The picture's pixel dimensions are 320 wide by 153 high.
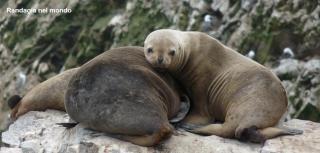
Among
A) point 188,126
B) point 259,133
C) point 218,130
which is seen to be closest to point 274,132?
point 259,133

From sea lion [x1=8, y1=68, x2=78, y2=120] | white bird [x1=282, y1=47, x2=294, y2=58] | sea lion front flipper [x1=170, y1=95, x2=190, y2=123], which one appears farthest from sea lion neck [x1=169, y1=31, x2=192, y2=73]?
white bird [x1=282, y1=47, x2=294, y2=58]

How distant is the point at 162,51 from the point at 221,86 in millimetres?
889

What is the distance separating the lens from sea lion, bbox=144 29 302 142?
28.5 feet

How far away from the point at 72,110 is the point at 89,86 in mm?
395

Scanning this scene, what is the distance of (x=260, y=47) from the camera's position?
16.5m

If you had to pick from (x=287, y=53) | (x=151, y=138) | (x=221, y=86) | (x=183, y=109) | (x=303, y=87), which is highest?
(x=221, y=86)

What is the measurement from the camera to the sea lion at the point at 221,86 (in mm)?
8680

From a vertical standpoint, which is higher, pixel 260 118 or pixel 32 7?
pixel 32 7

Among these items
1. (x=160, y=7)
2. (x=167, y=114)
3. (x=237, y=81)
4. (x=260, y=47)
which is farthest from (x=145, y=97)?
(x=160, y=7)

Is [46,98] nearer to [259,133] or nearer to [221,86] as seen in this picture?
[221,86]

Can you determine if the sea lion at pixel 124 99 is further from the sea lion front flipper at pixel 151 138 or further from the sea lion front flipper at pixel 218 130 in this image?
the sea lion front flipper at pixel 218 130

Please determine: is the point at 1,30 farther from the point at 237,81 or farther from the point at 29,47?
the point at 237,81

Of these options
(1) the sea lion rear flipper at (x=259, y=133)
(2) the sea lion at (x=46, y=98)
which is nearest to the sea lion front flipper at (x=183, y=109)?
(1) the sea lion rear flipper at (x=259, y=133)

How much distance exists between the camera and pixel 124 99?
8.61 meters
